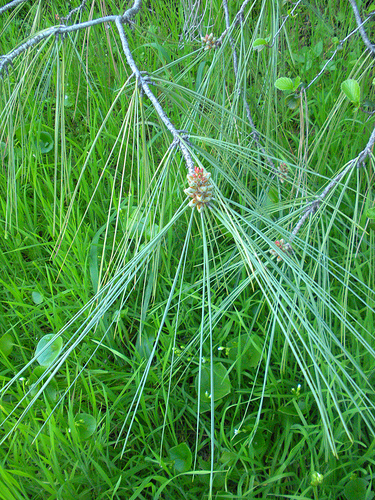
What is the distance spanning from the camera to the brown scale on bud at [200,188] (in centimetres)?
40

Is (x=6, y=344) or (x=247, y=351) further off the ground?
(x=6, y=344)

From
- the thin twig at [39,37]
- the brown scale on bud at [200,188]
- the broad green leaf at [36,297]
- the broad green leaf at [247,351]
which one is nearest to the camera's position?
the brown scale on bud at [200,188]

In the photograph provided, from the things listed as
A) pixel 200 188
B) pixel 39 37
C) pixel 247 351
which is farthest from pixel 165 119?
pixel 247 351

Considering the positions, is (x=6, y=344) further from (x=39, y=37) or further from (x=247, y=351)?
(x=39, y=37)

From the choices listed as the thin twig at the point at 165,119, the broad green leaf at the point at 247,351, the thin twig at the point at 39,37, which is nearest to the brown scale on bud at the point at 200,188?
the thin twig at the point at 165,119

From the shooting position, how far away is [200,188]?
40 cm

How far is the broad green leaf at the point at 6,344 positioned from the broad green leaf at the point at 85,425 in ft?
0.97

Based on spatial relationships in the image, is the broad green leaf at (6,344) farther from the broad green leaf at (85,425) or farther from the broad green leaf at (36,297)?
the broad green leaf at (85,425)

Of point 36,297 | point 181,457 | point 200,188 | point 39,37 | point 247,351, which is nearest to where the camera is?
point 200,188

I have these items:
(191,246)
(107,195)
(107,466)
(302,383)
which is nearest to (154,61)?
(107,195)

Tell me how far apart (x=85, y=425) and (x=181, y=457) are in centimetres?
22

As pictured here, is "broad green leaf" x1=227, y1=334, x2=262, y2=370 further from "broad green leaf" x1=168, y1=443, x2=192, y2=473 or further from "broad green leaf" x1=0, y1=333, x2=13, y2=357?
"broad green leaf" x1=0, y1=333, x2=13, y2=357

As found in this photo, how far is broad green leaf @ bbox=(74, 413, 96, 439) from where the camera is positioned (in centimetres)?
80

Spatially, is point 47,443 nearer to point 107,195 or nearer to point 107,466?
point 107,466
